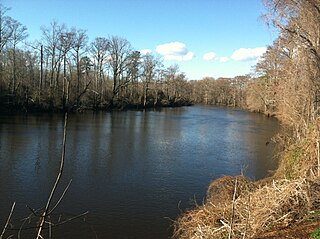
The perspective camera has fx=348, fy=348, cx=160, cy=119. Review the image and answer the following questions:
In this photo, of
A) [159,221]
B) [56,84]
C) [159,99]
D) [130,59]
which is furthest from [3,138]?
[159,99]

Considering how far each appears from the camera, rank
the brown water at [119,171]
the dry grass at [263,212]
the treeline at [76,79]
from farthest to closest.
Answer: the treeline at [76,79], the brown water at [119,171], the dry grass at [263,212]

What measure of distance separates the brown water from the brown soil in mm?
3583

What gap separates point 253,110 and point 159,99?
1701cm

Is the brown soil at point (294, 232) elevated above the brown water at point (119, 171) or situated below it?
above

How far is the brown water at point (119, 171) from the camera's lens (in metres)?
10.1

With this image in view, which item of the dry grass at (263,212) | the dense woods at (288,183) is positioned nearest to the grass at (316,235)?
the dense woods at (288,183)

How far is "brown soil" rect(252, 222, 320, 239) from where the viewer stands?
6.12m

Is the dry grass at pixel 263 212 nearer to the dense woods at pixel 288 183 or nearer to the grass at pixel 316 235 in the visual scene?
the dense woods at pixel 288 183

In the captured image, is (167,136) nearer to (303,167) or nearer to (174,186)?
(174,186)

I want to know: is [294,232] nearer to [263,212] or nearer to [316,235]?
[316,235]

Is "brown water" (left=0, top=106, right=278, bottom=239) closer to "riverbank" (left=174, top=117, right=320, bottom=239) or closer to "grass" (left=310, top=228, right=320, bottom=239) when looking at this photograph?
"riverbank" (left=174, top=117, right=320, bottom=239)

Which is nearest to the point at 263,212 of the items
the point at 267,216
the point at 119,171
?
the point at 267,216

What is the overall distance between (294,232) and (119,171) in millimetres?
9710

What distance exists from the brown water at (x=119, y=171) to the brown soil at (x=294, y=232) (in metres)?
3.58
